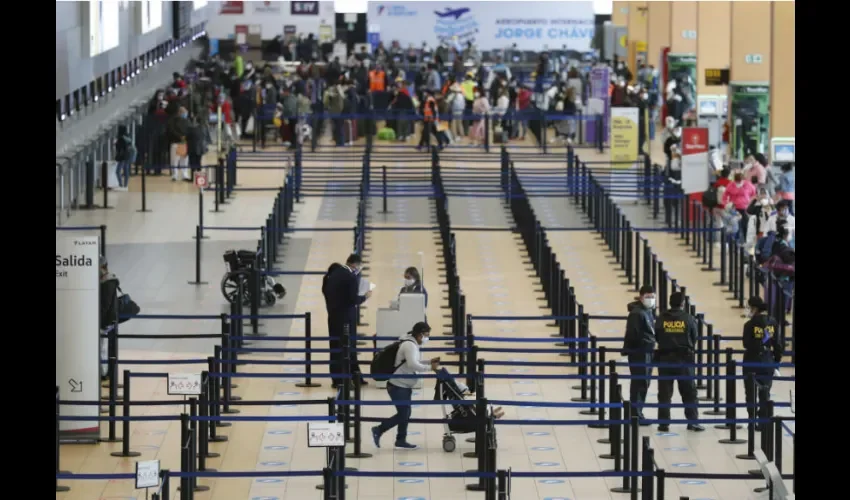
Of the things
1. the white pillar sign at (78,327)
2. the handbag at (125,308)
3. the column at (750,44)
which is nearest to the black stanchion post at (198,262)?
the handbag at (125,308)

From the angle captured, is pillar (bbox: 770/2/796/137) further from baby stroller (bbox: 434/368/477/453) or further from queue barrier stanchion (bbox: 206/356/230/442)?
queue barrier stanchion (bbox: 206/356/230/442)

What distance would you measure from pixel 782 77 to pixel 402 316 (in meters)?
17.1

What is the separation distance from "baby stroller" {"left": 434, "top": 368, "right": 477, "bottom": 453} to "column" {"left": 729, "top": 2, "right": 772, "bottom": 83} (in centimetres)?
2323

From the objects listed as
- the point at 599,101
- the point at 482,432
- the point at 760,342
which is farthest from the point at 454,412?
the point at 599,101

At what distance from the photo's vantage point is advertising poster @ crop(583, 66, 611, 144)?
41.6 meters

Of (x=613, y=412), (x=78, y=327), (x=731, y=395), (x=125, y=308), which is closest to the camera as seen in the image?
(x=613, y=412)

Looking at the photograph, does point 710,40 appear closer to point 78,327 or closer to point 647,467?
point 78,327

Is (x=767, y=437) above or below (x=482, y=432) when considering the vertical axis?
below

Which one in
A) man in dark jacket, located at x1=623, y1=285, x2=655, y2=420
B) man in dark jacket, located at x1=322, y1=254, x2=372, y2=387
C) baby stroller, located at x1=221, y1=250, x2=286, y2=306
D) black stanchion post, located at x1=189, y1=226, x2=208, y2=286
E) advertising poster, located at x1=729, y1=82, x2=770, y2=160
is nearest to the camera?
man in dark jacket, located at x1=623, y1=285, x2=655, y2=420

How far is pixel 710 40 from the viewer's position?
45.5 m

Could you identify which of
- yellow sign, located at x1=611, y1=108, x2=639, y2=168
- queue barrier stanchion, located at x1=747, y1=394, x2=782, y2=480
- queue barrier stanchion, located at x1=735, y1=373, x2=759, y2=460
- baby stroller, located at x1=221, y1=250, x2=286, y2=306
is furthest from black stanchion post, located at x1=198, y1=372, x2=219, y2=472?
yellow sign, located at x1=611, y1=108, x2=639, y2=168

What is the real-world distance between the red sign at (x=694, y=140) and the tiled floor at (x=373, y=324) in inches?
89.3

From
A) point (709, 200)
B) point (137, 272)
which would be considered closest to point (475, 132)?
point (709, 200)
